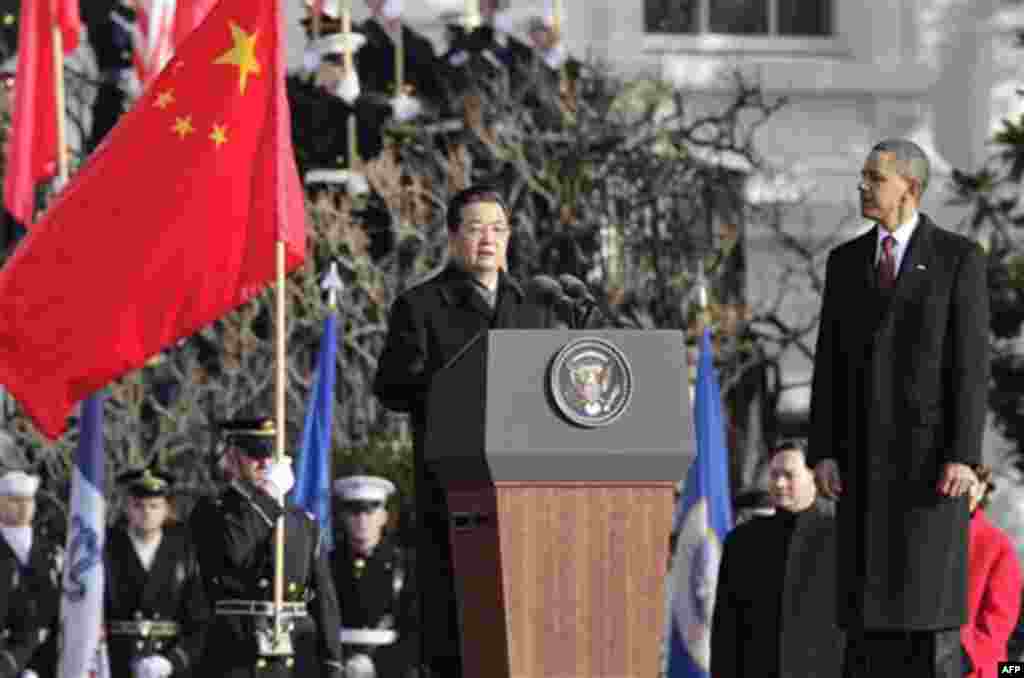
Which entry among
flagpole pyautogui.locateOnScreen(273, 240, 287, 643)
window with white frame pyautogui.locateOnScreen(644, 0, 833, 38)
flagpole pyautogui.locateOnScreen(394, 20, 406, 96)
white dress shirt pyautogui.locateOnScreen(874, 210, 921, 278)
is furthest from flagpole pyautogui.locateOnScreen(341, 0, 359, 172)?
white dress shirt pyautogui.locateOnScreen(874, 210, 921, 278)

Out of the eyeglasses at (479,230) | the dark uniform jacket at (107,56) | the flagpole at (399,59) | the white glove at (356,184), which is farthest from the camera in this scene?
the dark uniform jacket at (107,56)

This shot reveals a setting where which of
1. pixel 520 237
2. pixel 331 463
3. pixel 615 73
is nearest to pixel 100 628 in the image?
pixel 331 463

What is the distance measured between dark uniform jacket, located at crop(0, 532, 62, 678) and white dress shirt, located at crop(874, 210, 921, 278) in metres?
6.75

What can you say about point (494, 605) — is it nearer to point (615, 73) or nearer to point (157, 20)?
point (157, 20)

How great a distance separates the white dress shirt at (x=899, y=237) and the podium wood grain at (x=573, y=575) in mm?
1001

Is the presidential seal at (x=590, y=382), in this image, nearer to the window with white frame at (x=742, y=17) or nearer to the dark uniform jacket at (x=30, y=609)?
the dark uniform jacket at (x=30, y=609)

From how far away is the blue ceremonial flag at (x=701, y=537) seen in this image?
15258 mm

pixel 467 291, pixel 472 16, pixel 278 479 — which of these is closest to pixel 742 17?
pixel 472 16

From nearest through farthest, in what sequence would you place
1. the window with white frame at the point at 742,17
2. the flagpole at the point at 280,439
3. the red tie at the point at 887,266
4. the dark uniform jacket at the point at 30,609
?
the red tie at the point at 887,266, the flagpole at the point at 280,439, the dark uniform jacket at the point at 30,609, the window with white frame at the point at 742,17

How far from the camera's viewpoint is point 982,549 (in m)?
11.9

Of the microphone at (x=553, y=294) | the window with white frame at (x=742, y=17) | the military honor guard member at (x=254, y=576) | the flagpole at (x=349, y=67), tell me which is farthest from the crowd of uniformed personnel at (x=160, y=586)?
the window with white frame at (x=742, y=17)

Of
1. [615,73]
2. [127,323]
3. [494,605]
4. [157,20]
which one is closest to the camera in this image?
[494,605]

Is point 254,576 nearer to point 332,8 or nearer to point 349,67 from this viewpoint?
point 349,67

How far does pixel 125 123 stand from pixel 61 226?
47 cm
